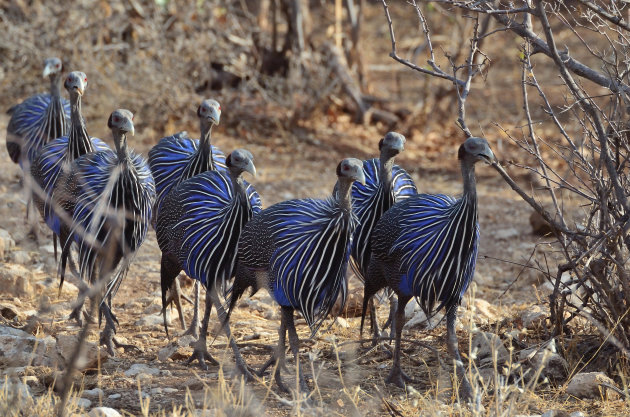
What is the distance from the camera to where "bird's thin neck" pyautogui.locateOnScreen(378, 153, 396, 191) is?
4891 millimetres

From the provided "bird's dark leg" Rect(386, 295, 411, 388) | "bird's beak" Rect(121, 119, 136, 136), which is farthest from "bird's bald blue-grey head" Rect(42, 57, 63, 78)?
"bird's dark leg" Rect(386, 295, 411, 388)

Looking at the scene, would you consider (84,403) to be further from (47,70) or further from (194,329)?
(47,70)

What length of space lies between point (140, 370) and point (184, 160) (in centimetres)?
156

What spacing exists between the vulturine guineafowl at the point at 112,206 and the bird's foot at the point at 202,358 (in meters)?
0.45

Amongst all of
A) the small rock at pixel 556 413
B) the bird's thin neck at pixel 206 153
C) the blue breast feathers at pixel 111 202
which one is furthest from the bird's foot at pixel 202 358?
the small rock at pixel 556 413

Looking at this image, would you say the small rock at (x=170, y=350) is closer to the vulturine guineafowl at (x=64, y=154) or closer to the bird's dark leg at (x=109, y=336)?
the bird's dark leg at (x=109, y=336)

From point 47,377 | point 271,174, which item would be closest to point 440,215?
point 47,377

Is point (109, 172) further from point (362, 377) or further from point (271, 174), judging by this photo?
point (271, 174)

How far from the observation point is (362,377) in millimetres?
4656

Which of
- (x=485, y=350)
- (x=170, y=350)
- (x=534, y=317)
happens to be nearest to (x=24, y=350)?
(x=170, y=350)

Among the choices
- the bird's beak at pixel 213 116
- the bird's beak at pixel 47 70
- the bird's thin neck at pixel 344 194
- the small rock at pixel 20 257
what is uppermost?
the bird's beak at pixel 47 70

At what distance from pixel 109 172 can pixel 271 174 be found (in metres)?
4.03

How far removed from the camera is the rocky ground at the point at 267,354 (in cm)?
387

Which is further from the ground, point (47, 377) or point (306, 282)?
point (306, 282)
